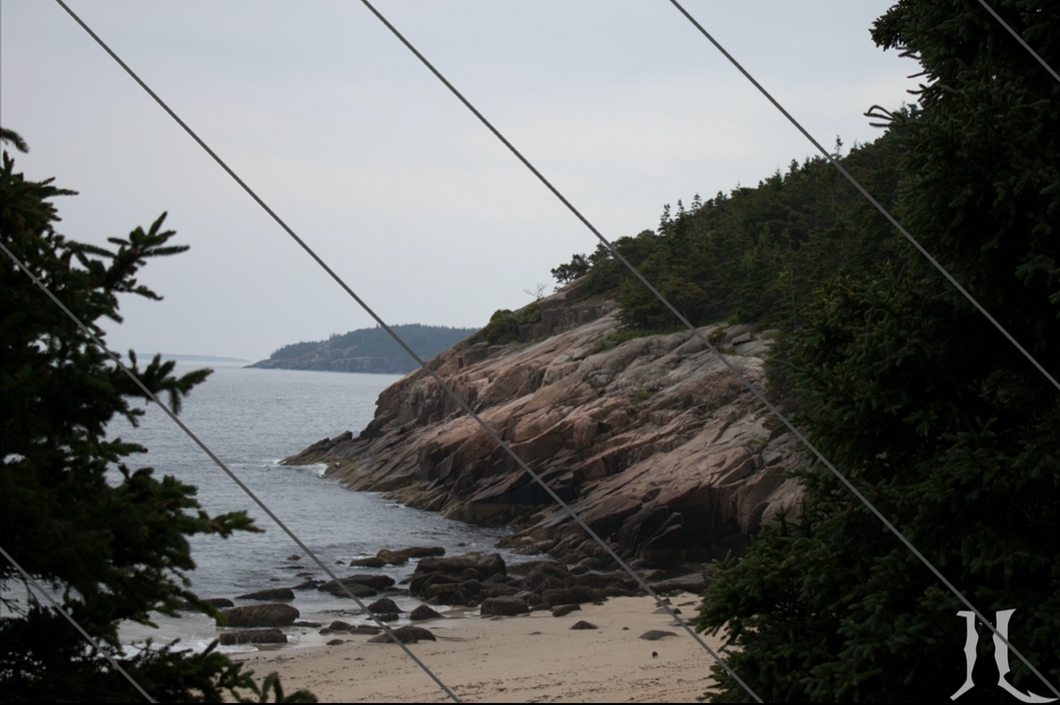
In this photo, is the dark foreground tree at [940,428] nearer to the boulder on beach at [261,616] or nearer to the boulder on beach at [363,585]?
the boulder on beach at [261,616]

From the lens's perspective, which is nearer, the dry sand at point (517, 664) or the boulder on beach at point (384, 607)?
the dry sand at point (517, 664)

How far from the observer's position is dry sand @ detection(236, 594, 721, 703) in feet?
60.4

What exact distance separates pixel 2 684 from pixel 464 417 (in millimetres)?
43288

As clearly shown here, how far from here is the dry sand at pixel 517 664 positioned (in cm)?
1842

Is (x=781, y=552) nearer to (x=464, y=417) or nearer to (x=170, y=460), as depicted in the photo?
(x=464, y=417)

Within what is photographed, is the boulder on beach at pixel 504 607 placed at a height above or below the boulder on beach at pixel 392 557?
below

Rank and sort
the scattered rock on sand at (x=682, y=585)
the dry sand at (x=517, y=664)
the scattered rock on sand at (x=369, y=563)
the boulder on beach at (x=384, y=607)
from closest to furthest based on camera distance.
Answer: the dry sand at (x=517, y=664), the boulder on beach at (x=384, y=607), the scattered rock on sand at (x=682, y=585), the scattered rock on sand at (x=369, y=563)

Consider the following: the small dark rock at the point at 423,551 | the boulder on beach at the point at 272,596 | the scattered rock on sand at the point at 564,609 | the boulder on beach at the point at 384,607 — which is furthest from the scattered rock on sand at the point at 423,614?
the small dark rock at the point at 423,551

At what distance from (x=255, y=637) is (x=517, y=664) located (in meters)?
7.60

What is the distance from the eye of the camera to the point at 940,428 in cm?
727

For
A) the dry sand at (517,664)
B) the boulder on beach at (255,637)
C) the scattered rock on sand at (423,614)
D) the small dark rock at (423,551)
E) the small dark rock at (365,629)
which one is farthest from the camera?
the small dark rock at (423,551)

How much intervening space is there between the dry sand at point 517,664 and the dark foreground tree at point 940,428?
10735mm

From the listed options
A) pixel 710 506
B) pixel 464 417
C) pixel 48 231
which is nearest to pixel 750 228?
pixel 464 417

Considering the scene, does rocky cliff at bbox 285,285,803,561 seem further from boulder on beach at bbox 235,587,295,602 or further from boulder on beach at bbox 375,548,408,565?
boulder on beach at bbox 235,587,295,602
